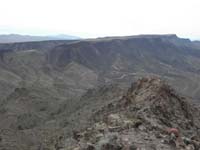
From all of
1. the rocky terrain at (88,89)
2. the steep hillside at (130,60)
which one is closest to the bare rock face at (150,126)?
the rocky terrain at (88,89)

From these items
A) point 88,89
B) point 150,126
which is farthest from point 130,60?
point 150,126

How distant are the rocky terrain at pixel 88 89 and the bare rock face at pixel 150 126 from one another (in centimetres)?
9

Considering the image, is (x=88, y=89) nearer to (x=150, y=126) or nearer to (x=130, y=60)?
(x=150, y=126)

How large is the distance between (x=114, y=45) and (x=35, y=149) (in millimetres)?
93669

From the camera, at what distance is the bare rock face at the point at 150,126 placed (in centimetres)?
2103

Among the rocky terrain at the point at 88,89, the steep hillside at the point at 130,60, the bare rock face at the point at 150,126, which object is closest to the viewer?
the bare rock face at the point at 150,126

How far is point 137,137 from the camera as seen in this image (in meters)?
21.8

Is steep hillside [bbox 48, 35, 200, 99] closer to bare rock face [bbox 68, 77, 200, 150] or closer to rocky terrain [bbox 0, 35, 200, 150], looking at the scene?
rocky terrain [bbox 0, 35, 200, 150]

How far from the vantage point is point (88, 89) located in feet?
241

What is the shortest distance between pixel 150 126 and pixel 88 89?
49833mm

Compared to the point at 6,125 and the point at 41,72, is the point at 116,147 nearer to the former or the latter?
the point at 6,125

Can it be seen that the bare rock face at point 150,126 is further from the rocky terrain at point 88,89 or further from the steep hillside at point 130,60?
the steep hillside at point 130,60

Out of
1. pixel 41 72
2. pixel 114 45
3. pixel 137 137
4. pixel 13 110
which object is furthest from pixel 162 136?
Result: pixel 114 45

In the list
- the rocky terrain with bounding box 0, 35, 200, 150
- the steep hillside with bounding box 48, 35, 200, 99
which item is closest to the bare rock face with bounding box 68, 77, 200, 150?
the rocky terrain with bounding box 0, 35, 200, 150
